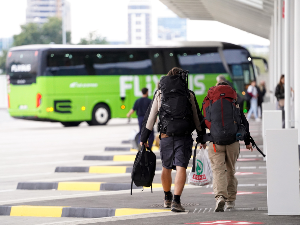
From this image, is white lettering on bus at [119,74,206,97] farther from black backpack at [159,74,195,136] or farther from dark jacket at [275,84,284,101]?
black backpack at [159,74,195,136]

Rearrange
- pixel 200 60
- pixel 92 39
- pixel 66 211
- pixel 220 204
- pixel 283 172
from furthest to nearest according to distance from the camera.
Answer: pixel 92 39, pixel 200 60, pixel 66 211, pixel 220 204, pixel 283 172

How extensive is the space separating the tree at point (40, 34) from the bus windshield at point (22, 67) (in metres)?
59.4

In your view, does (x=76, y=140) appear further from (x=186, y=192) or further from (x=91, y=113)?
(x=186, y=192)

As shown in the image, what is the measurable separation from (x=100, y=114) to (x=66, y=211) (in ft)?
73.1

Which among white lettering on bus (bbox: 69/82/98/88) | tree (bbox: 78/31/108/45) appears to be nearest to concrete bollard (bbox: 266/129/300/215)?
white lettering on bus (bbox: 69/82/98/88)

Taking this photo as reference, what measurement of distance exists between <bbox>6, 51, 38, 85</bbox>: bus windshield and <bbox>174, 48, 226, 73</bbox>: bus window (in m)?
6.79

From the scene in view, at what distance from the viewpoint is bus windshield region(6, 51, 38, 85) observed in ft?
95.8

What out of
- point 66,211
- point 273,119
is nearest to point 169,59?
point 273,119

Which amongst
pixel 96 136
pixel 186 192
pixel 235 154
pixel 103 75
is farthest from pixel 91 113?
pixel 235 154

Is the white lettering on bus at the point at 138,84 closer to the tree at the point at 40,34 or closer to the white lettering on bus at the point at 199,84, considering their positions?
the white lettering on bus at the point at 199,84

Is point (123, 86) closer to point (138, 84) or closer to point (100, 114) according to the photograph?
point (138, 84)

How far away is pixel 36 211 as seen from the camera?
852 cm

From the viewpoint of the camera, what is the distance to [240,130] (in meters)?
7.70

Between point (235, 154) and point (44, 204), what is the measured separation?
277 cm
